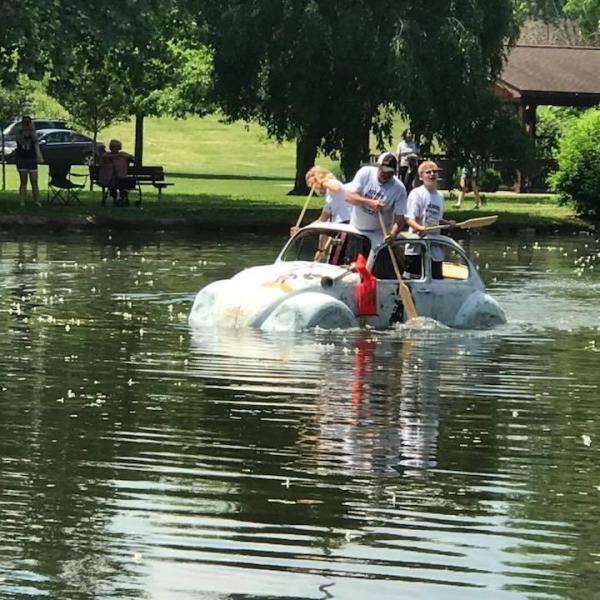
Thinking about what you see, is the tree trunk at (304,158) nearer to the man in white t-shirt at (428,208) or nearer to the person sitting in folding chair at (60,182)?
the person sitting in folding chair at (60,182)

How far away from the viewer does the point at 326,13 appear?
1591 inches

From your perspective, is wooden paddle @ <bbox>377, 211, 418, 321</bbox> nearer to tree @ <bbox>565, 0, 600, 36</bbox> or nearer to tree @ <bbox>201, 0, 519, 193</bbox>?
tree @ <bbox>201, 0, 519, 193</bbox>

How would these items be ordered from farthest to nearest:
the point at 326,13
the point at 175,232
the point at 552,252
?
the point at 326,13 < the point at 175,232 < the point at 552,252

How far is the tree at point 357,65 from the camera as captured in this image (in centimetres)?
3938

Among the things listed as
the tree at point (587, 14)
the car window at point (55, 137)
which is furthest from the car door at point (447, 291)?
the tree at point (587, 14)

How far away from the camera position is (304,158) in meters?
46.2

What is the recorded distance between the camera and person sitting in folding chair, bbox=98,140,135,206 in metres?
37.2

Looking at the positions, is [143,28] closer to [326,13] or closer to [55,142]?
[326,13]

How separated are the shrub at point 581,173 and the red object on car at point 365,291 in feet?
72.7

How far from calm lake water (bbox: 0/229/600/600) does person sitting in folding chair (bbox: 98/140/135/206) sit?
17.0m

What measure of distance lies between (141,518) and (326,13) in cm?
3213

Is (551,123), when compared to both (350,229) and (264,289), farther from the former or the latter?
(264,289)

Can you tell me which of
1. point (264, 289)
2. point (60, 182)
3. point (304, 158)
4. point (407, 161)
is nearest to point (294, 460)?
point (264, 289)

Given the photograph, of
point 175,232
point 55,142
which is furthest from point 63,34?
point 55,142
